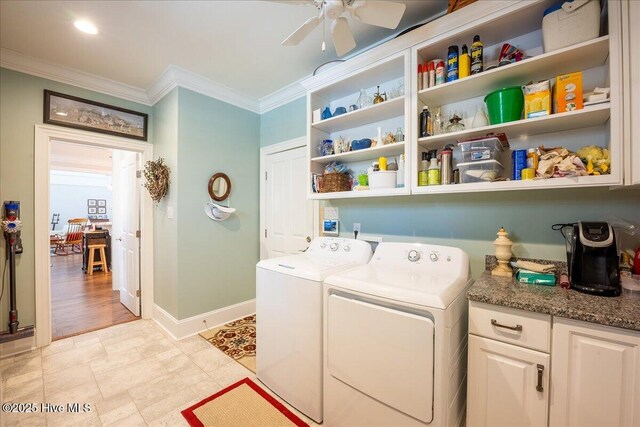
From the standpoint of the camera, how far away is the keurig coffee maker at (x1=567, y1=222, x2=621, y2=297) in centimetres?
118

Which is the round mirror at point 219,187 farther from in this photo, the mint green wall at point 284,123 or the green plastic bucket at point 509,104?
the green plastic bucket at point 509,104

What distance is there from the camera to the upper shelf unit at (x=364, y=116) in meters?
1.90

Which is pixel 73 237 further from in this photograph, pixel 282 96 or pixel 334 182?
pixel 334 182

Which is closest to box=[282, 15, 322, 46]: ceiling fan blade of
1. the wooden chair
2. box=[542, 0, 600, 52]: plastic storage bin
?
box=[542, 0, 600, 52]: plastic storage bin

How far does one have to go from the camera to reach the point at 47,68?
2436 mm

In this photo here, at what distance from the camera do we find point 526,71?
4.76 ft

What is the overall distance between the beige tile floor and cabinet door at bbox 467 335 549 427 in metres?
1.56

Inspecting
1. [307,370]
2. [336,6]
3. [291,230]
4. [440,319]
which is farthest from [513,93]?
[291,230]

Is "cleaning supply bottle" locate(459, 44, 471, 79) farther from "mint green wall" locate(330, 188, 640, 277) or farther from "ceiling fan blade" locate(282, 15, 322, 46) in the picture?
"ceiling fan blade" locate(282, 15, 322, 46)

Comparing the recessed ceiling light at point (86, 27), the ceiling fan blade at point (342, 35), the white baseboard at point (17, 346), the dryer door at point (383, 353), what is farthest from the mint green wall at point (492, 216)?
the white baseboard at point (17, 346)

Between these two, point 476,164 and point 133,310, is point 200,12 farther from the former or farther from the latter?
point 133,310

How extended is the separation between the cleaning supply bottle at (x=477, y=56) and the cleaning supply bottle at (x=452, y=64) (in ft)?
0.30

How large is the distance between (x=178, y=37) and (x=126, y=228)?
2554mm

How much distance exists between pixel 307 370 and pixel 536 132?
199 cm
